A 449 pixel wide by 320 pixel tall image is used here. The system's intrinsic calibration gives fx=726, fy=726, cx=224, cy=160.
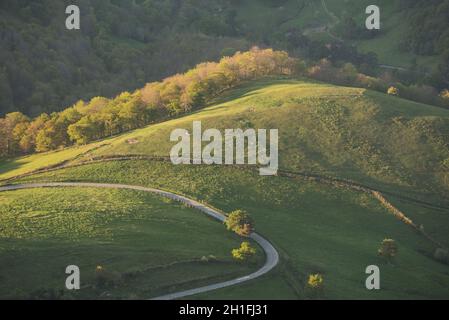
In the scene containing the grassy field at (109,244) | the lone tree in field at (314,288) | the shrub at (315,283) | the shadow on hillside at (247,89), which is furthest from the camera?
the shadow on hillside at (247,89)

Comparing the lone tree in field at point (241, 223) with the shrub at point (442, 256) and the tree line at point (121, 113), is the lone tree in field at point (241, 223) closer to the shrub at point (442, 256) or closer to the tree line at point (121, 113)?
the shrub at point (442, 256)

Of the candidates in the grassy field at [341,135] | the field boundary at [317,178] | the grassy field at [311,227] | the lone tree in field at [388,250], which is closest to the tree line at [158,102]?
the grassy field at [341,135]

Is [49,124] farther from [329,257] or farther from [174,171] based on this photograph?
→ [329,257]

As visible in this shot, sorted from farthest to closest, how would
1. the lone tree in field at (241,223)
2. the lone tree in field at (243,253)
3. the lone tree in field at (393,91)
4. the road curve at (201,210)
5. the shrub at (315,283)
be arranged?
the lone tree in field at (393,91)
the lone tree in field at (241,223)
the lone tree in field at (243,253)
the shrub at (315,283)
the road curve at (201,210)

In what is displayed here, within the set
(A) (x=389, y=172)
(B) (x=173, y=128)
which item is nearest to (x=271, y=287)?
(A) (x=389, y=172)

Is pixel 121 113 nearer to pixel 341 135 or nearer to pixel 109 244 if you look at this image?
pixel 341 135

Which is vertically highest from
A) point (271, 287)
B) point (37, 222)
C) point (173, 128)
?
point (173, 128)

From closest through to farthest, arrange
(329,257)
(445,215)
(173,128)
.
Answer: (329,257), (445,215), (173,128)

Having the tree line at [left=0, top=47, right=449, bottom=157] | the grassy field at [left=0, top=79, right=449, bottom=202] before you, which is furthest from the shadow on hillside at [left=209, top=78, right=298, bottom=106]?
the grassy field at [left=0, top=79, right=449, bottom=202]
